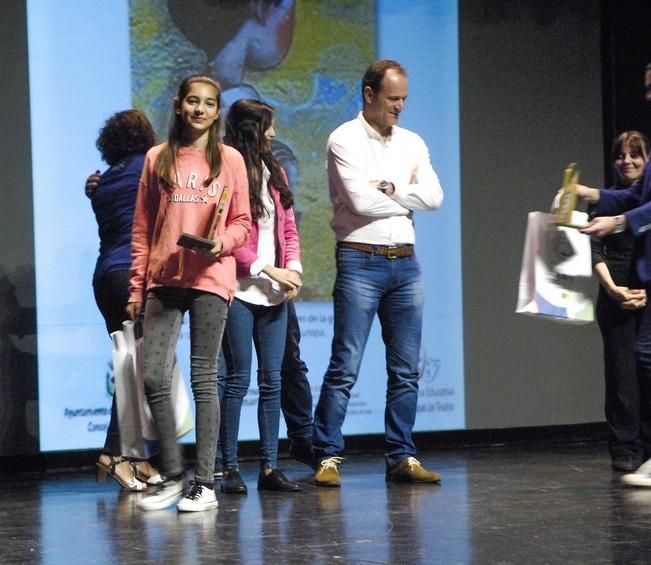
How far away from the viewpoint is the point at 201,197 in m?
3.65

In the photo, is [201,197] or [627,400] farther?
[627,400]

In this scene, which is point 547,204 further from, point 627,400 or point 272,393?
point 272,393

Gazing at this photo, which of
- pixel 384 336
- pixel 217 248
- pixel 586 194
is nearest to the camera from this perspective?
pixel 217 248

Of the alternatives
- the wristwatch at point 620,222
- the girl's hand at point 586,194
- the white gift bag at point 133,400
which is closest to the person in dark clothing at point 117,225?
the white gift bag at point 133,400

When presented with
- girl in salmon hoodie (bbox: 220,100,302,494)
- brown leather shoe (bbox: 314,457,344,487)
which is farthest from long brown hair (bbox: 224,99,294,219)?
brown leather shoe (bbox: 314,457,344,487)

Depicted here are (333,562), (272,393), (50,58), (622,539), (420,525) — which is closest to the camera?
(333,562)

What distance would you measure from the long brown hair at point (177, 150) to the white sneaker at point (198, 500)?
0.93m

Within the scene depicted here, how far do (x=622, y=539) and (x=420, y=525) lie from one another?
0.57 metres

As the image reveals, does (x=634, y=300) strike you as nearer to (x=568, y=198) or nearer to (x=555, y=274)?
(x=555, y=274)

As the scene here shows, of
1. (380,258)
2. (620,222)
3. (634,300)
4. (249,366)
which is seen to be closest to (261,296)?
(249,366)

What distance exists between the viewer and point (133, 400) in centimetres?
395

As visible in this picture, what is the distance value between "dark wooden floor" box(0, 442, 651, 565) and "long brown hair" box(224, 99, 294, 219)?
1.05 m

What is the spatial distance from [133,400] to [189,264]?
0.61 metres

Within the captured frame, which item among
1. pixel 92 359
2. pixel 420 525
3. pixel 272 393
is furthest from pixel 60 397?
pixel 420 525
